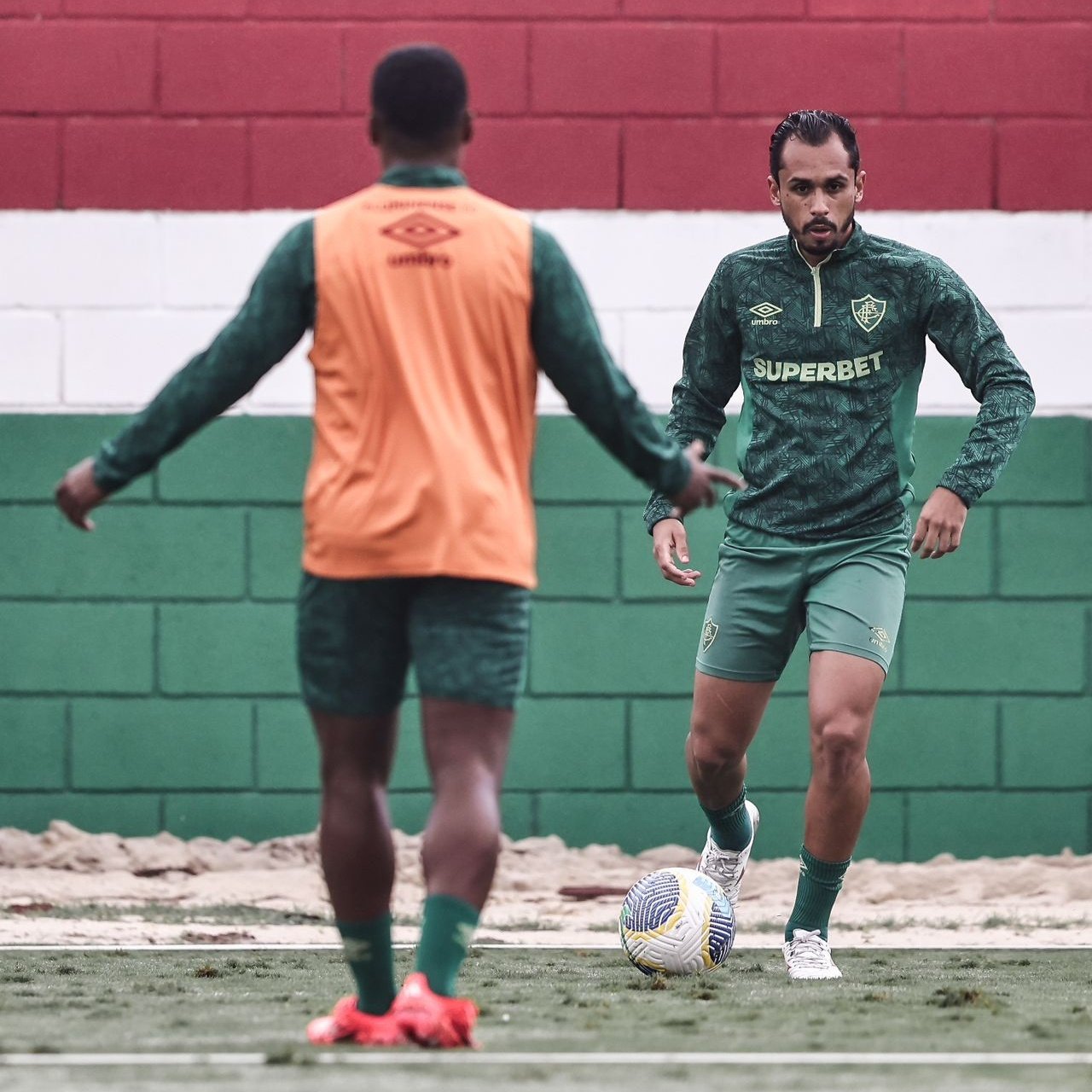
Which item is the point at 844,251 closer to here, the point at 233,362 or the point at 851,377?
the point at 851,377

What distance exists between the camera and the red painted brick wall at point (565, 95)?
684 centimetres

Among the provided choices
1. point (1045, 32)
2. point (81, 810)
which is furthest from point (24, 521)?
point (1045, 32)

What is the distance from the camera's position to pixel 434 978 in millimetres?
3172

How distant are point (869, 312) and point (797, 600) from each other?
26.2 inches

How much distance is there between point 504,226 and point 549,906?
11.0ft

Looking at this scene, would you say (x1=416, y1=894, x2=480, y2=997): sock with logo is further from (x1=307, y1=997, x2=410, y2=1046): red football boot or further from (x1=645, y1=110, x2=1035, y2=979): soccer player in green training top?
(x1=645, y1=110, x2=1035, y2=979): soccer player in green training top

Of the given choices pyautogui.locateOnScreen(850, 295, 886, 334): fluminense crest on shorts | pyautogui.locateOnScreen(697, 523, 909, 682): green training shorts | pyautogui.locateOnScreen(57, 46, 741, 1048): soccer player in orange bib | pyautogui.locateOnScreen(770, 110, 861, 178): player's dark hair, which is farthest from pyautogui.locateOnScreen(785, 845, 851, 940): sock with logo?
pyautogui.locateOnScreen(770, 110, 861, 178): player's dark hair

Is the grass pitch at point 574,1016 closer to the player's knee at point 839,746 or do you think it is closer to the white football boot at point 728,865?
the white football boot at point 728,865

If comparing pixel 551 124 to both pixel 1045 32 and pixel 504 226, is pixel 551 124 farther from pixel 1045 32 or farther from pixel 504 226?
pixel 504 226

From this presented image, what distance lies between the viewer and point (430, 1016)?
3.10m

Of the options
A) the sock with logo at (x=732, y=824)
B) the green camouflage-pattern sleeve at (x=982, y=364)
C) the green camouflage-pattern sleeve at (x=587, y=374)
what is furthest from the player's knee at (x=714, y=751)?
the green camouflage-pattern sleeve at (x=587, y=374)

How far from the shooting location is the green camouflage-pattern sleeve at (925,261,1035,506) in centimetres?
453

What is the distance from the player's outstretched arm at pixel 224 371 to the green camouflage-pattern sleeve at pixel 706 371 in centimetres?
168

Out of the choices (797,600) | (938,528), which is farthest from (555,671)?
(938,528)
